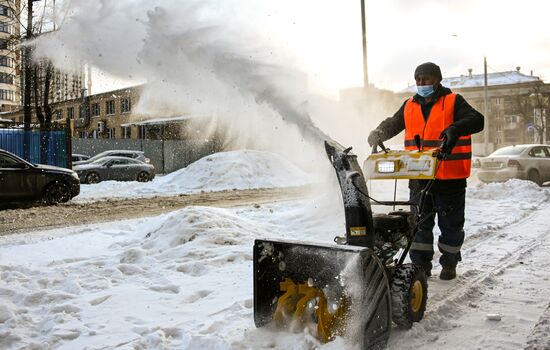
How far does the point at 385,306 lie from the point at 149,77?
7.35 m

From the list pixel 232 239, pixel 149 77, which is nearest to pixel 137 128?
pixel 149 77

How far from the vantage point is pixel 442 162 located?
13.6 ft

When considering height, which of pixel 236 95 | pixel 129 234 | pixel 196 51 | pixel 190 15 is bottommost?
pixel 129 234

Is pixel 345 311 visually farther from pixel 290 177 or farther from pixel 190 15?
pixel 290 177

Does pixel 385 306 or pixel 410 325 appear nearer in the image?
pixel 385 306

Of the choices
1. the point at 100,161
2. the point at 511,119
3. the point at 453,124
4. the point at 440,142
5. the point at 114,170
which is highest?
the point at 511,119

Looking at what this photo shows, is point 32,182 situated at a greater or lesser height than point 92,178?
greater

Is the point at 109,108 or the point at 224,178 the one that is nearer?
the point at 224,178

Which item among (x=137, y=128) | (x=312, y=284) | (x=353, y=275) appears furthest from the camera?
(x=137, y=128)

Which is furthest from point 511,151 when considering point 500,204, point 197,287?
point 197,287

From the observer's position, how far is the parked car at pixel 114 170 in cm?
1897

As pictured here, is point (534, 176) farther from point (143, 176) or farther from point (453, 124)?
point (143, 176)

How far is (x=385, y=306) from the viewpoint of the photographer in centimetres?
272

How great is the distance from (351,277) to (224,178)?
15.9 m
